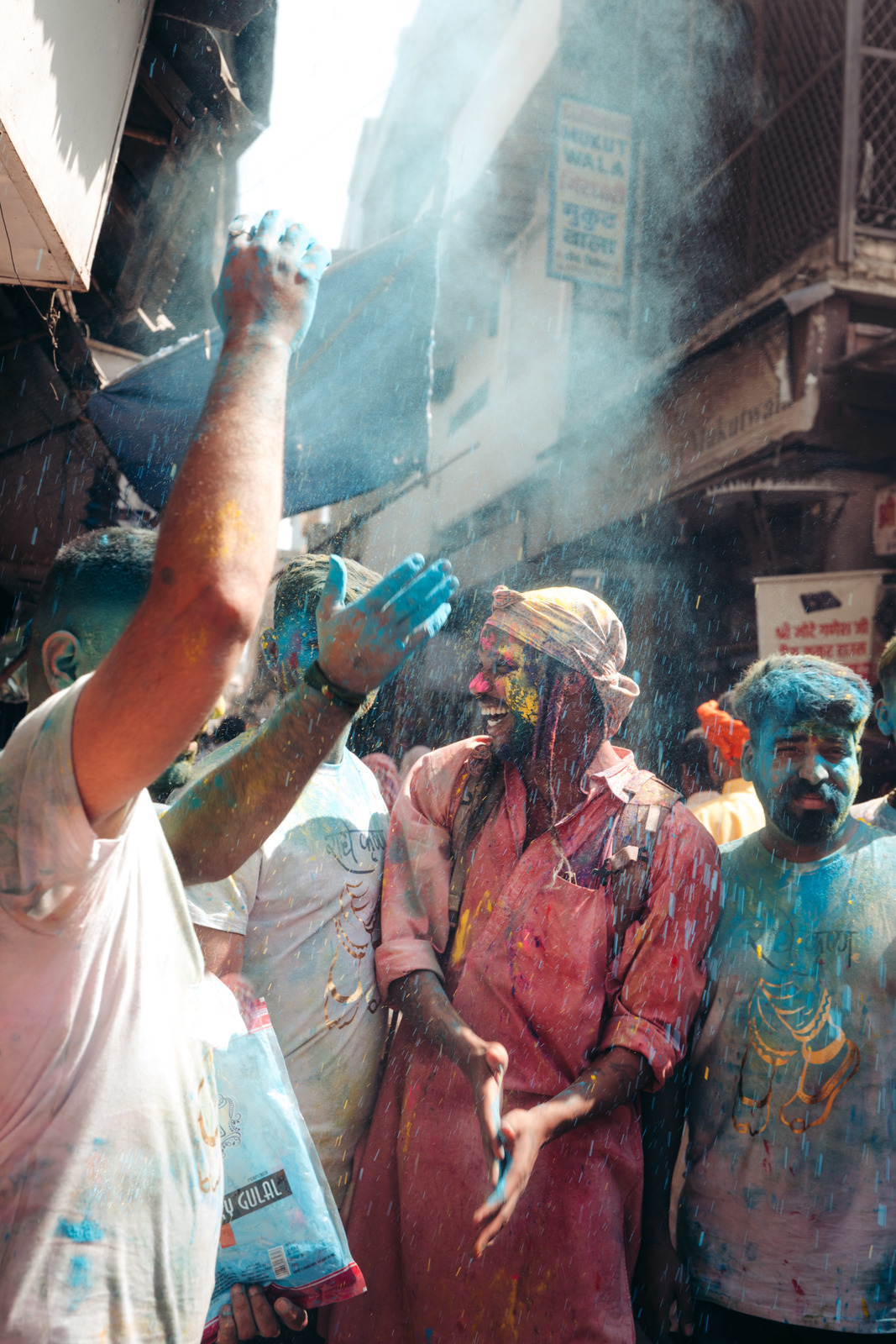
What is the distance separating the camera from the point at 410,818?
8.43ft

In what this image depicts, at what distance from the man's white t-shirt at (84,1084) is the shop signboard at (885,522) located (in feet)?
21.4

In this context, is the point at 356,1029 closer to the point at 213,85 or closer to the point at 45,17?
the point at 45,17

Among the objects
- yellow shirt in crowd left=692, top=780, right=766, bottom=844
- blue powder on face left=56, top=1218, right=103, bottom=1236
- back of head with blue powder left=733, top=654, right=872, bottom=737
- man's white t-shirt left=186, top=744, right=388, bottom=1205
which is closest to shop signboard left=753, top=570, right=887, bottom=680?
yellow shirt in crowd left=692, top=780, right=766, bottom=844

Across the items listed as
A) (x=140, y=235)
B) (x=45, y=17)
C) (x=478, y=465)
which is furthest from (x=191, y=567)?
(x=478, y=465)

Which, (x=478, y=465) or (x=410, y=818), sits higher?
(x=478, y=465)

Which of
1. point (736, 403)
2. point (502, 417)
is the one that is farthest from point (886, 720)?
point (502, 417)

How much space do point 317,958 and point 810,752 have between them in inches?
56.8

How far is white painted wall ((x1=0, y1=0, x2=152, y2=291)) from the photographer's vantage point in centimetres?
266

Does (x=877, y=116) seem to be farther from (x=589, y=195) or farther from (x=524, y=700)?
(x=524, y=700)

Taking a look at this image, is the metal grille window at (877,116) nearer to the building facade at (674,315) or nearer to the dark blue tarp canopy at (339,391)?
the building facade at (674,315)

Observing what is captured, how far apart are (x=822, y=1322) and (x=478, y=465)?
13193 mm

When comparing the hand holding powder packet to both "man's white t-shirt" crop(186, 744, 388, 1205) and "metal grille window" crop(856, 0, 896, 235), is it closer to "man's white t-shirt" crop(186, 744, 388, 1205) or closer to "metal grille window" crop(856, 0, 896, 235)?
"man's white t-shirt" crop(186, 744, 388, 1205)

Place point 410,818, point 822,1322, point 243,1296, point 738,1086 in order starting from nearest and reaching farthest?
point 243,1296 → point 822,1322 → point 738,1086 → point 410,818

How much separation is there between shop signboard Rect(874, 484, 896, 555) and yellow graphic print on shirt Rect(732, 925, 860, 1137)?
5.01 m
